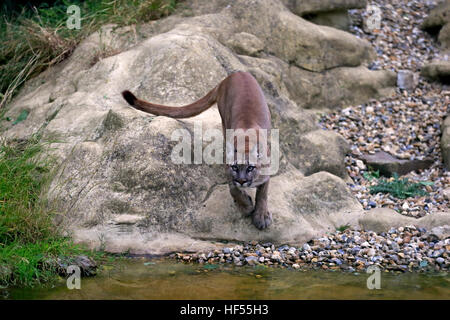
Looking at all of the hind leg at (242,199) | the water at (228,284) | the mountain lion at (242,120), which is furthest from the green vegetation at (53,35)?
the water at (228,284)

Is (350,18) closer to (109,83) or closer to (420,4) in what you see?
(420,4)

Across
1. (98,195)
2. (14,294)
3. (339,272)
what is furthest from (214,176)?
(14,294)

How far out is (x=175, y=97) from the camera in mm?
6754

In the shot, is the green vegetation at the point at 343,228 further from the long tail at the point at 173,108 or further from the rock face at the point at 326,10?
the rock face at the point at 326,10

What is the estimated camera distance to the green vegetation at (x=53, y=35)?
833 centimetres

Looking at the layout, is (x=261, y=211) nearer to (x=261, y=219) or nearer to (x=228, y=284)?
(x=261, y=219)

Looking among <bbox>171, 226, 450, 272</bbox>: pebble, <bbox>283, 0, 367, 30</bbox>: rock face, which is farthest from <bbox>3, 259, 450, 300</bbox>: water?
<bbox>283, 0, 367, 30</bbox>: rock face

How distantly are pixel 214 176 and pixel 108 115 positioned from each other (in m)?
1.33

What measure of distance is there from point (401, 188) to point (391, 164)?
3.00 ft

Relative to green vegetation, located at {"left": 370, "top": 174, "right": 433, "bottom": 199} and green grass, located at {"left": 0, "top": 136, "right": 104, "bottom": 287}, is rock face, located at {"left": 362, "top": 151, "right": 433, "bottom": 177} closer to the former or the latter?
green vegetation, located at {"left": 370, "top": 174, "right": 433, "bottom": 199}

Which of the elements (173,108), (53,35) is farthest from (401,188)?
(53,35)

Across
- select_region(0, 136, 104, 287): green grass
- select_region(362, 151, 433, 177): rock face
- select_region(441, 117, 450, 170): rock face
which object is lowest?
select_region(362, 151, 433, 177): rock face

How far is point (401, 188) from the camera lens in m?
6.95

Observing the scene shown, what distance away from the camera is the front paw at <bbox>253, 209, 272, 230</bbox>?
18.2 ft
